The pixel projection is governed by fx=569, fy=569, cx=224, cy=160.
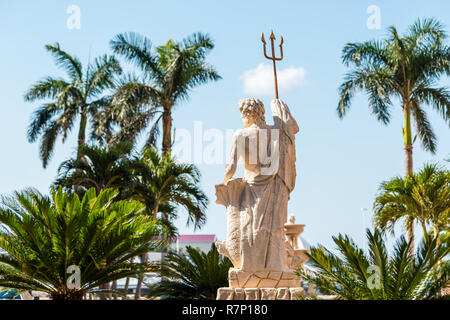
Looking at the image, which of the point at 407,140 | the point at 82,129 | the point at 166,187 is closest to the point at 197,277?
the point at 166,187

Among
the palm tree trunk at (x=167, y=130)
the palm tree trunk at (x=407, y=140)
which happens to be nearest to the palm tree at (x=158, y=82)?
the palm tree trunk at (x=167, y=130)

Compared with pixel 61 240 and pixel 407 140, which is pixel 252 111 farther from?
pixel 407 140

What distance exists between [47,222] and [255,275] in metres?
4.35

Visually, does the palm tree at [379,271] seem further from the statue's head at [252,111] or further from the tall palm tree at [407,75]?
the tall palm tree at [407,75]

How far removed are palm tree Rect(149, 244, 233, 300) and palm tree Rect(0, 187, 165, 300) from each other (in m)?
3.03

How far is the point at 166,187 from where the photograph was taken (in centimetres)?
1756

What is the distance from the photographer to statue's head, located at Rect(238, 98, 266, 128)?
870 cm

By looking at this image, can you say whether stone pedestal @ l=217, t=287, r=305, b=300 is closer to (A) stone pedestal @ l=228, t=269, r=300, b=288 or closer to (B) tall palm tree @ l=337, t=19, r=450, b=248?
(A) stone pedestal @ l=228, t=269, r=300, b=288

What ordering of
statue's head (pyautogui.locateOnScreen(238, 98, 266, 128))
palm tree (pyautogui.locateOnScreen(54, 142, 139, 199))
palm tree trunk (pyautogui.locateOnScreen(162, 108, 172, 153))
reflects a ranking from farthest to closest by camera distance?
palm tree trunk (pyautogui.locateOnScreen(162, 108, 172, 153)) → palm tree (pyautogui.locateOnScreen(54, 142, 139, 199)) → statue's head (pyautogui.locateOnScreen(238, 98, 266, 128))

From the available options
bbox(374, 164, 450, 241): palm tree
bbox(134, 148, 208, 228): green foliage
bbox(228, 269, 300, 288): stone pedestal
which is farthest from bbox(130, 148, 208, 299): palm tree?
bbox(228, 269, 300, 288): stone pedestal

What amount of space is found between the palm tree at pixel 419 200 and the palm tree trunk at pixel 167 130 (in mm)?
7289

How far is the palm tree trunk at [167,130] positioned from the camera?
19.8 meters

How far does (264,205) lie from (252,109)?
4.86ft
